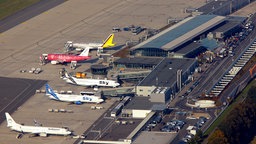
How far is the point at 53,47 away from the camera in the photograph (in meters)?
177

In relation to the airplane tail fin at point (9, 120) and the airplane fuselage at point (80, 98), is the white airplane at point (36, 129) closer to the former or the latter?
the airplane tail fin at point (9, 120)

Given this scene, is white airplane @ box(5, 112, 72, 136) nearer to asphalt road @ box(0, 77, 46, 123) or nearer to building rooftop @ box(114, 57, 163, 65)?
asphalt road @ box(0, 77, 46, 123)

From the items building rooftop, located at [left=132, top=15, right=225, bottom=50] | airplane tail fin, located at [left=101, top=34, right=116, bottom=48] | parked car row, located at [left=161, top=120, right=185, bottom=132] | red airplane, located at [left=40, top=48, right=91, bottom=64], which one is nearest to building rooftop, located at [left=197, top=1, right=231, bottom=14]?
building rooftop, located at [left=132, top=15, right=225, bottom=50]

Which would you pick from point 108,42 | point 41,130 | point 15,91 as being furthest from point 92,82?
point 41,130

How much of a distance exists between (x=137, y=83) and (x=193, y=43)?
2134 cm

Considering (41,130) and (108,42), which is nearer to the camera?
(41,130)

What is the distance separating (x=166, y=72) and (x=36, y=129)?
2792cm

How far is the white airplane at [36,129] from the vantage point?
132m

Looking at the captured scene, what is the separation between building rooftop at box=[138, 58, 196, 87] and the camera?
147750mm

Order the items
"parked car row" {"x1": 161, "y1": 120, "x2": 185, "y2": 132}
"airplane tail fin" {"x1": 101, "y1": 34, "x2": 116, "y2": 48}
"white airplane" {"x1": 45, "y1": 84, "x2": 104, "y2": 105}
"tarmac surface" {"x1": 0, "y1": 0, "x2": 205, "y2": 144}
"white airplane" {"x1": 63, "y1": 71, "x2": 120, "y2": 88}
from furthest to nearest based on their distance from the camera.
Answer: "airplane tail fin" {"x1": 101, "y1": 34, "x2": 116, "y2": 48}
"white airplane" {"x1": 63, "y1": 71, "x2": 120, "y2": 88}
"white airplane" {"x1": 45, "y1": 84, "x2": 104, "y2": 105}
"tarmac surface" {"x1": 0, "y1": 0, "x2": 205, "y2": 144}
"parked car row" {"x1": 161, "y1": 120, "x2": 185, "y2": 132}

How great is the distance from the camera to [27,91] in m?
152

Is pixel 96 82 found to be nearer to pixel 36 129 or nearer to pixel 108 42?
pixel 108 42

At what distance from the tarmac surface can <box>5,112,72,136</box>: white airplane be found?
2.59 ft

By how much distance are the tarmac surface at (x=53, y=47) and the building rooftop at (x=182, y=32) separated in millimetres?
8890
